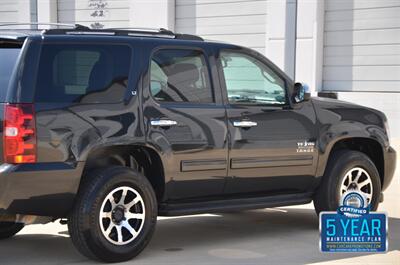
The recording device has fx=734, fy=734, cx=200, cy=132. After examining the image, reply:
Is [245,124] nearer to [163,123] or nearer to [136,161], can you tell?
[163,123]

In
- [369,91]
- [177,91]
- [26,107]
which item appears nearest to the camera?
[26,107]

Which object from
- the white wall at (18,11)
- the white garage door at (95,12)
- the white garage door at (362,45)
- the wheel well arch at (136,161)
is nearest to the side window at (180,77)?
the wheel well arch at (136,161)

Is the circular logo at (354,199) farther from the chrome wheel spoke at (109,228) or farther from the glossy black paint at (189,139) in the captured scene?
the chrome wheel spoke at (109,228)

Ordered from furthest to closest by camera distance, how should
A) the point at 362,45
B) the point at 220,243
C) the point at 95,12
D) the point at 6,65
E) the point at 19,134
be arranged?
the point at 95,12 < the point at 362,45 < the point at 220,243 < the point at 6,65 < the point at 19,134

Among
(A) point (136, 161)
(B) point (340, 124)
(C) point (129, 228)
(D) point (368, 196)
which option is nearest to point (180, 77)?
(A) point (136, 161)

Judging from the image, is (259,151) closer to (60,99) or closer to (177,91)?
(177,91)

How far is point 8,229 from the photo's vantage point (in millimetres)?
6859

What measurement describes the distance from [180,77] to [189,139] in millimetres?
556

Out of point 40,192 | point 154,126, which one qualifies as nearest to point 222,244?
point 154,126

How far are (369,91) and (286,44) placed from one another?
2.24m

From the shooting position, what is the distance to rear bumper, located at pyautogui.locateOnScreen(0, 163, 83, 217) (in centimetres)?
530

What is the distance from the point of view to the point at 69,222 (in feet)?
18.7

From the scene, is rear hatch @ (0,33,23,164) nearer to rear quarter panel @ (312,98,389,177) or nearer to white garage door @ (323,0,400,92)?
rear quarter panel @ (312,98,389,177)

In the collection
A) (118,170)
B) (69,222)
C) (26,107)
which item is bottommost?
(69,222)
